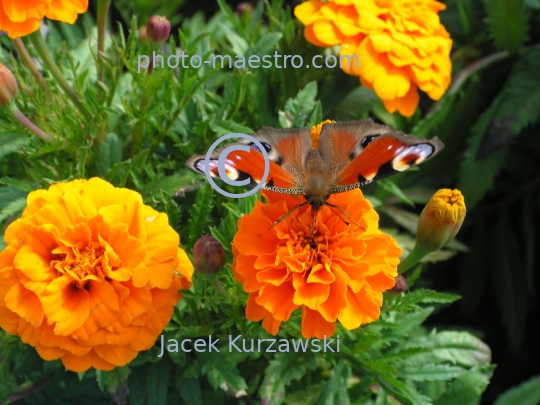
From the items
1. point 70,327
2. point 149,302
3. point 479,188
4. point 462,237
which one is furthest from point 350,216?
point 462,237

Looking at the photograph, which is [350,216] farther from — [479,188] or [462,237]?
[462,237]

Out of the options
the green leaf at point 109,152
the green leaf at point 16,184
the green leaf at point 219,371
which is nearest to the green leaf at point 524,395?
the green leaf at point 219,371

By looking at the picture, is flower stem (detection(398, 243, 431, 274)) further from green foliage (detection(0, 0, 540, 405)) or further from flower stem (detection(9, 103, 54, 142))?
flower stem (detection(9, 103, 54, 142))

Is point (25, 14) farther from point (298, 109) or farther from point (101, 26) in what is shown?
point (298, 109)

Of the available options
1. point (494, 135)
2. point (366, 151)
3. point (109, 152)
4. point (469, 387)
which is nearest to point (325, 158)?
point (366, 151)

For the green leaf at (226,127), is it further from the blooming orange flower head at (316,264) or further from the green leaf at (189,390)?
the green leaf at (189,390)
